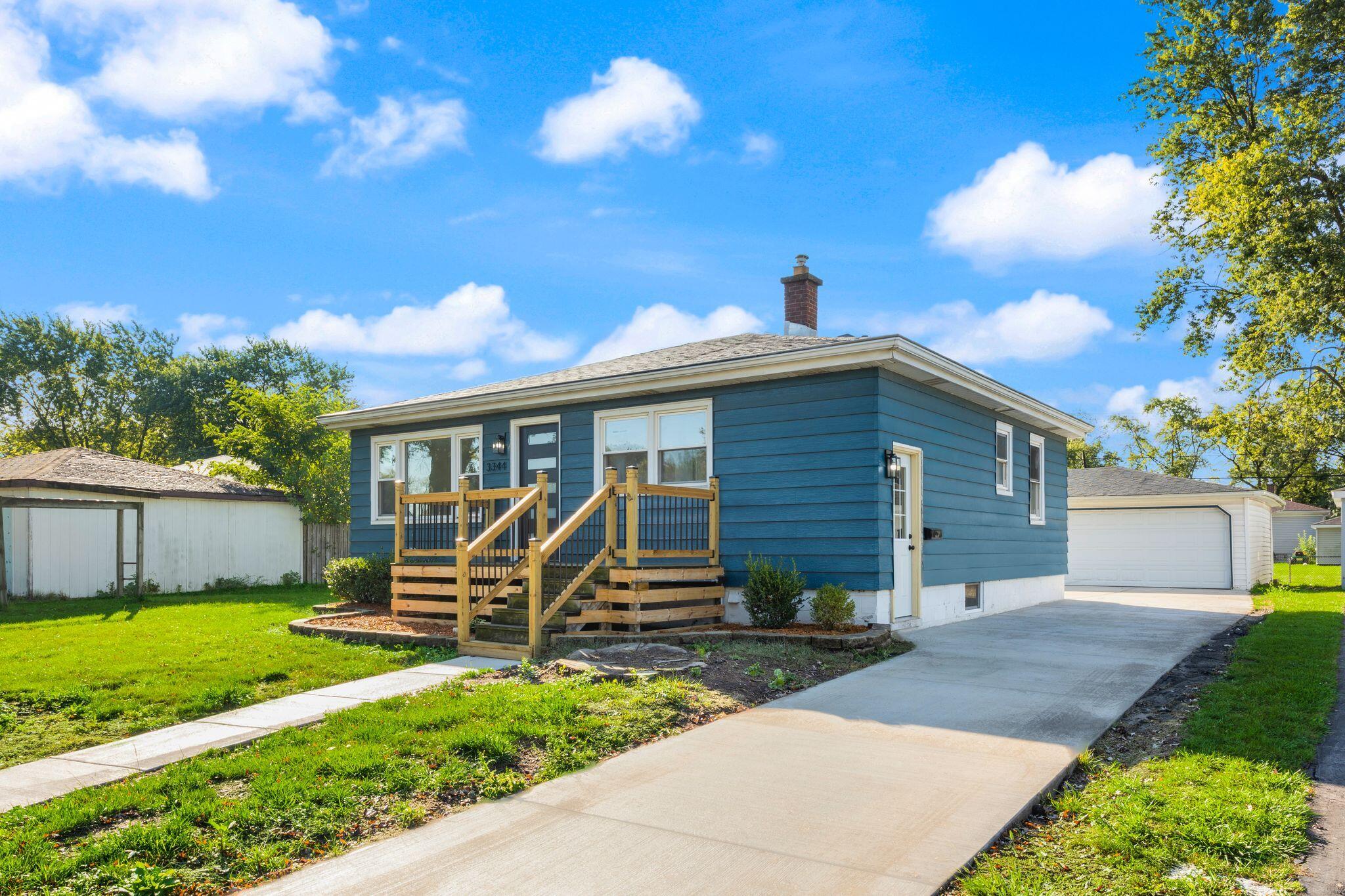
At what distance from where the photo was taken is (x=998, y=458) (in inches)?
549

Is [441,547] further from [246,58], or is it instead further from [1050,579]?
[1050,579]

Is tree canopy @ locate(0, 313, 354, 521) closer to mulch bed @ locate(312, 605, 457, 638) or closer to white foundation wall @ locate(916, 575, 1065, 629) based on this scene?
mulch bed @ locate(312, 605, 457, 638)

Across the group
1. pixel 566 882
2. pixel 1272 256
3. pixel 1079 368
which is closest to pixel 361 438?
pixel 566 882

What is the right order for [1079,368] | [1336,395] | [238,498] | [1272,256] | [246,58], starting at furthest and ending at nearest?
[1079,368] → [1336,395] → [238,498] → [1272,256] → [246,58]

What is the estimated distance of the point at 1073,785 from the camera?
15.7ft

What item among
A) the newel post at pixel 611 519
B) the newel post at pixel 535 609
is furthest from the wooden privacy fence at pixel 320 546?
the newel post at pixel 535 609

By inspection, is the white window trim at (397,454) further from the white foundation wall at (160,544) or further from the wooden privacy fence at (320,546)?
the wooden privacy fence at (320,546)

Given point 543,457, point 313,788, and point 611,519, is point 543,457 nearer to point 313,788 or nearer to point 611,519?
point 611,519

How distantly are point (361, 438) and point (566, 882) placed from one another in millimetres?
12716

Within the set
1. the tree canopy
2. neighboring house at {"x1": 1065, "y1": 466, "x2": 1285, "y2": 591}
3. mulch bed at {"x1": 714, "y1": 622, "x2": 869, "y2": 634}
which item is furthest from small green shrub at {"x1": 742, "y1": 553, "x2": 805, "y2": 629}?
the tree canopy

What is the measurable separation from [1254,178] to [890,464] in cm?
987

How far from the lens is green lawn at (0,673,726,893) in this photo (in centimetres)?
362

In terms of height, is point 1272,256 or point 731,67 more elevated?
point 731,67

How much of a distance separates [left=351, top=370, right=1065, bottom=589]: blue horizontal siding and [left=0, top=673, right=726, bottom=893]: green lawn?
3952 mm
